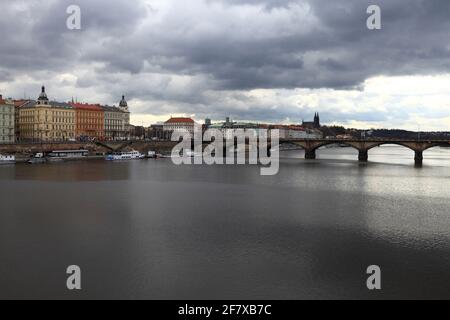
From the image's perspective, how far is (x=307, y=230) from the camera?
1923 cm

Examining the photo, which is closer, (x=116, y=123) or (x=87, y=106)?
(x=87, y=106)

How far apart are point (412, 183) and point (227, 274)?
27821mm

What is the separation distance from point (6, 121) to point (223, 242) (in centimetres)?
6971

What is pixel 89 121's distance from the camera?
95.9 meters

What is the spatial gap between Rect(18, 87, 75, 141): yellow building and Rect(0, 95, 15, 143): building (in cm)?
422

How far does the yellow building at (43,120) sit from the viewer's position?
82812 millimetres

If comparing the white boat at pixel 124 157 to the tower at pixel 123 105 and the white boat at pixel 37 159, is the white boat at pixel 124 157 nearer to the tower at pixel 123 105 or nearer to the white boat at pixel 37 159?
the white boat at pixel 37 159

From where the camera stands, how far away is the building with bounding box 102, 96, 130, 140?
10219cm

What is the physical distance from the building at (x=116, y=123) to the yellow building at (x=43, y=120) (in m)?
13.5

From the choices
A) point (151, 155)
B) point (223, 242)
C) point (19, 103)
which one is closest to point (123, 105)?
point (19, 103)

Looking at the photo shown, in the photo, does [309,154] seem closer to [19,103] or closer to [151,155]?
[151,155]
